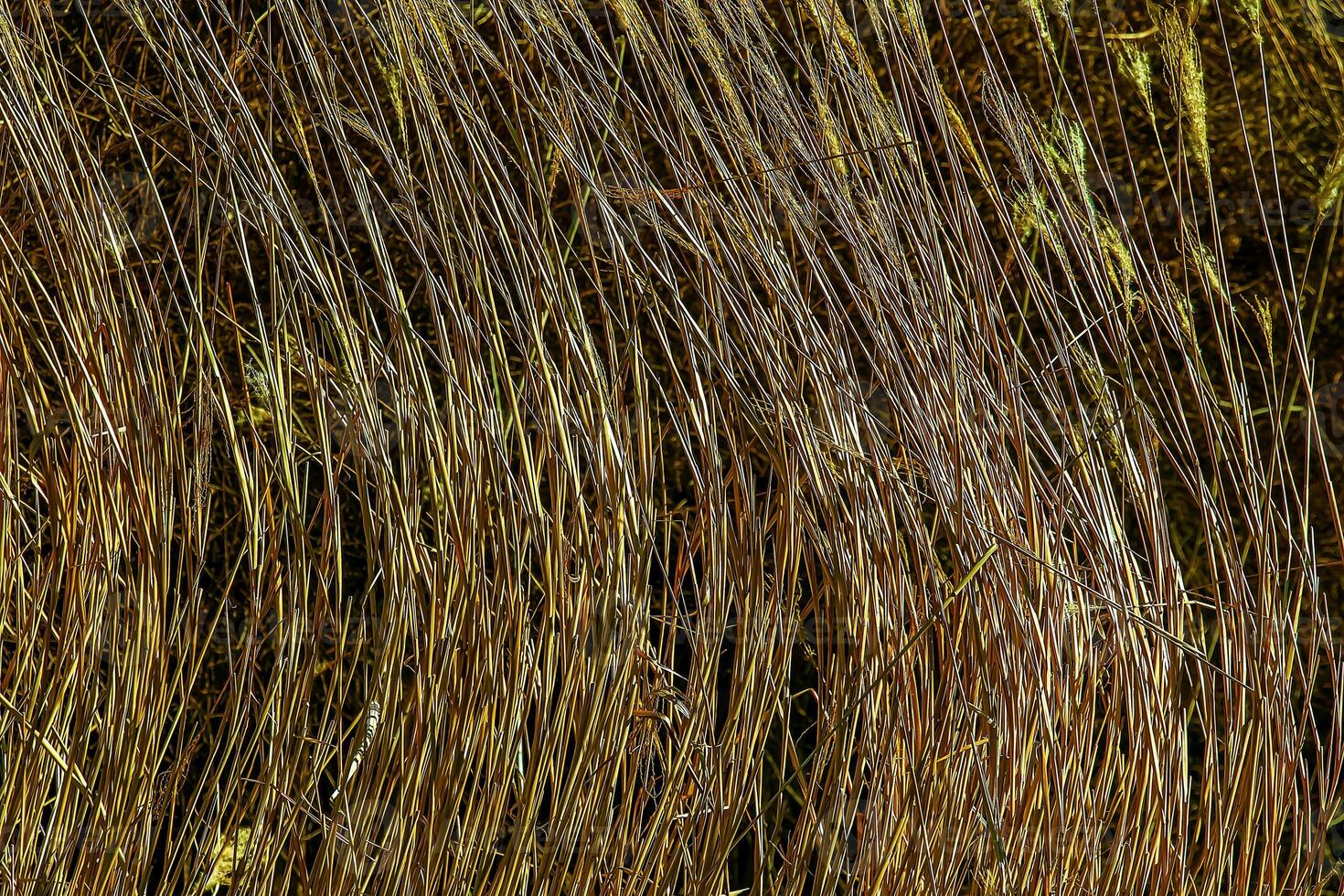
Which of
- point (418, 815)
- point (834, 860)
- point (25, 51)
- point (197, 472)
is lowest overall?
point (834, 860)

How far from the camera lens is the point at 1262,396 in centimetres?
72

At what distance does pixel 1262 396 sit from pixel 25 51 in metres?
0.89

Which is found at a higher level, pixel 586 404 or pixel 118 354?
pixel 118 354

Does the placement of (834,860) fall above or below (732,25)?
below

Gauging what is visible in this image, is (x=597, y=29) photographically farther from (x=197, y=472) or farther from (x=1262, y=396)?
(x=1262, y=396)

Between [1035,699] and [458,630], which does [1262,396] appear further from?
[458,630]

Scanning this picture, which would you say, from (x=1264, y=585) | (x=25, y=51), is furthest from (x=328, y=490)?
(x=1264, y=585)

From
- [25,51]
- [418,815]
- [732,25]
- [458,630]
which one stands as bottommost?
[418,815]

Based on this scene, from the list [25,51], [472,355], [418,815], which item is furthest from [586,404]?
[25,51]

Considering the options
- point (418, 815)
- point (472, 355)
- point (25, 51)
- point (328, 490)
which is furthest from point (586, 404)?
point (25, 51)

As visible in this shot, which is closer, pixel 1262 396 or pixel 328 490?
pixel 328 490

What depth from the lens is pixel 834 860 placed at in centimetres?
60

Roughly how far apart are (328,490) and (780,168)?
1.16ft

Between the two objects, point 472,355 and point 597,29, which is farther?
point 597,29
